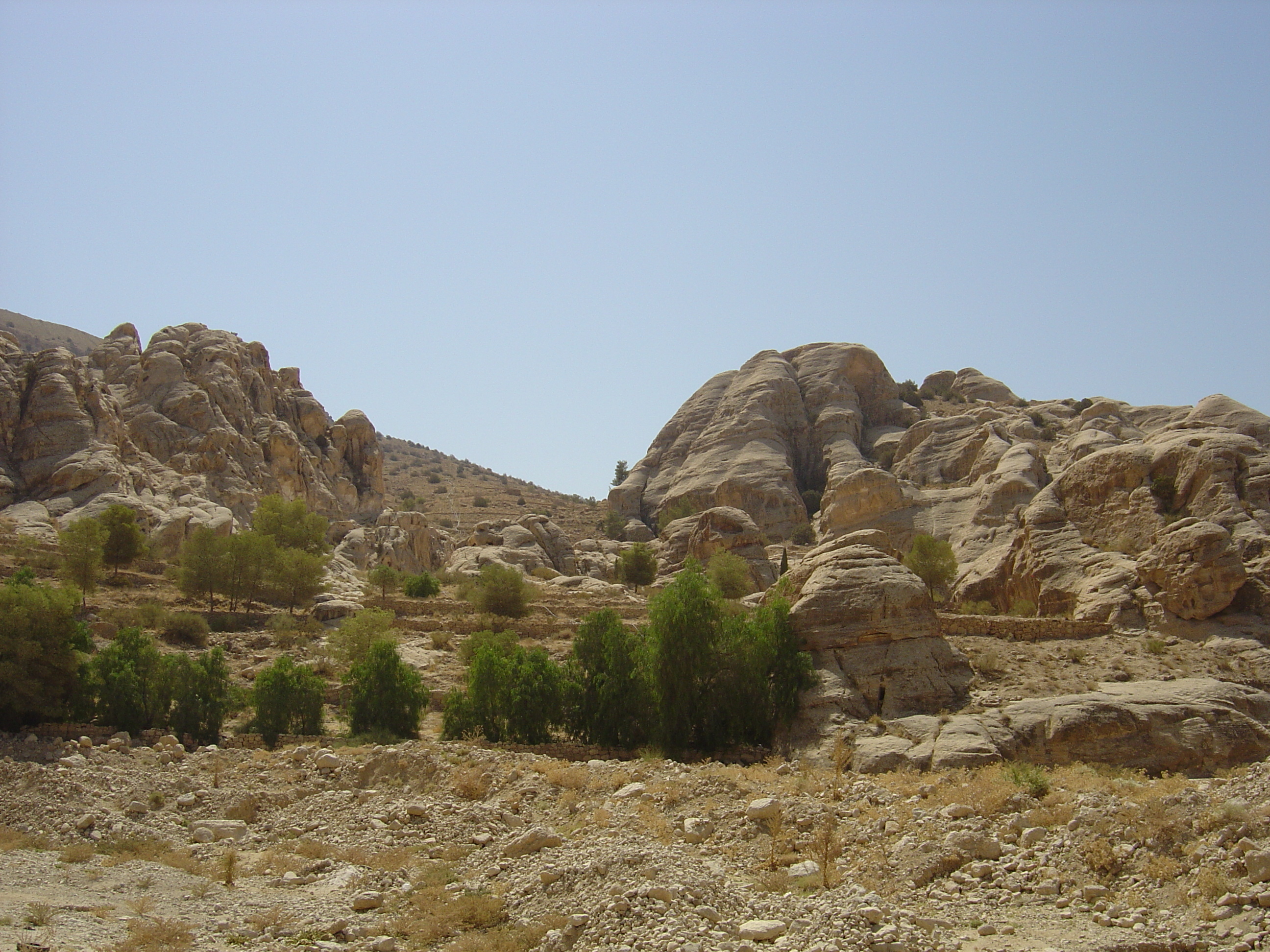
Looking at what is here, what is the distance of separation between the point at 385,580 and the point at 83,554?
42.5ft

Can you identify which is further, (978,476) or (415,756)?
(978,476)

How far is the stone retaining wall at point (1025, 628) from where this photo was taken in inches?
1119

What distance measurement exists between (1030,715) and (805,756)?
5325 mm

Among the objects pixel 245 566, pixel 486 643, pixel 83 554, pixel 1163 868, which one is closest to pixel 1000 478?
pixel 486 643

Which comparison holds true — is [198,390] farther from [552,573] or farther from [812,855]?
[812,855]

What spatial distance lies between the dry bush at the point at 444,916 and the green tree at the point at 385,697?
11628 millimetres

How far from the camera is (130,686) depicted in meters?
Result: 24.4

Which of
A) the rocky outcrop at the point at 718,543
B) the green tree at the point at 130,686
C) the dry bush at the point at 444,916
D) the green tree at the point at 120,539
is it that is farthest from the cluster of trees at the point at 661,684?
the rocky outcrop at the point at 718,543

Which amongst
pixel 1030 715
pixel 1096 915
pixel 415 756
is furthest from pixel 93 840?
pixel 1030 715

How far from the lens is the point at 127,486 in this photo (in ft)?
159

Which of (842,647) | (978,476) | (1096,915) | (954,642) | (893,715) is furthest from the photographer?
(978,476)

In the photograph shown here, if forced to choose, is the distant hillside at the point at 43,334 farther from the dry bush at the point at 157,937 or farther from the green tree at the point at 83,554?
the dry bush at the point at 157,937

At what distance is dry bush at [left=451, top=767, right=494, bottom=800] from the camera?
62.0 feet

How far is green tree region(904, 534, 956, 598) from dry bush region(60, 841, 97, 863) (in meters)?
31.5
